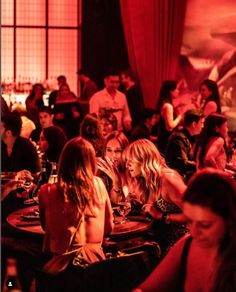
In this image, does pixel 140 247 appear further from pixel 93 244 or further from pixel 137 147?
pixel 137 147

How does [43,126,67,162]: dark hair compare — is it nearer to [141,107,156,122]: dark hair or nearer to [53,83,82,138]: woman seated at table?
[141,107,156,122]: dark hair

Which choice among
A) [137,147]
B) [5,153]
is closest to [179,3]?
[5,153]

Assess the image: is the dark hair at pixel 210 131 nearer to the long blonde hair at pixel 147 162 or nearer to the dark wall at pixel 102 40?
the long blonde hair at pixel 147 162

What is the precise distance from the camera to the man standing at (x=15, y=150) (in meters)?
6.07

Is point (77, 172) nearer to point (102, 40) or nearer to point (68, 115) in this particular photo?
point (68, 115)

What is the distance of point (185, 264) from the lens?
257cm

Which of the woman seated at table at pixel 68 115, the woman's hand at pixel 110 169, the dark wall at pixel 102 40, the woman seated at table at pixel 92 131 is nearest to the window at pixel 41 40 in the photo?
the dark wall at pixel 102 40

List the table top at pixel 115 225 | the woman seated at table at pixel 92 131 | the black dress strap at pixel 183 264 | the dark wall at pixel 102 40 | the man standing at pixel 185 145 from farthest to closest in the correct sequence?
the dark wall at pixel 102 40
the man standing at pixel 185 145
the woman seated at table at pixel 92 131
the table top at pixel 115 225
the black dress strap at pixel 183 264

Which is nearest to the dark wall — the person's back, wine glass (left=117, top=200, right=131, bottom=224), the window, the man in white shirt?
the window

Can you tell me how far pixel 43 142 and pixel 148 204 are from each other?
1.68 meters

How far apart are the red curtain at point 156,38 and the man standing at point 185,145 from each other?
13.9 ft

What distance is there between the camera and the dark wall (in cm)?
1260

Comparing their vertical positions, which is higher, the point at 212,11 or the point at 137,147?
the point at 212,11

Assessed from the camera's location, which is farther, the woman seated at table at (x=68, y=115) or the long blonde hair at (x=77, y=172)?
the woman seated at table at (x=68, y=115)
